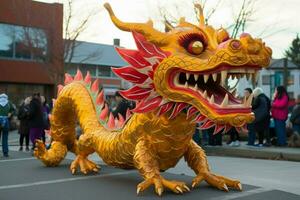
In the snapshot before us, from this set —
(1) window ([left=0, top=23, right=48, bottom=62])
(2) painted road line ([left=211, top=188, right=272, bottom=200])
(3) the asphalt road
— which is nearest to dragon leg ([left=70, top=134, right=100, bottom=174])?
(3) the asphalt road

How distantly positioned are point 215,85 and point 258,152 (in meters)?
5.68

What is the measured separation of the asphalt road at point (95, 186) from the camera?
6.71 m

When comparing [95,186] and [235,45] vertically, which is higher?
[235,45]

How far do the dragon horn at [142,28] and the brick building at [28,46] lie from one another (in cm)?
2266

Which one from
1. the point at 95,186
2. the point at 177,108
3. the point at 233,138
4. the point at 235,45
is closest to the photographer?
the point at 235,45

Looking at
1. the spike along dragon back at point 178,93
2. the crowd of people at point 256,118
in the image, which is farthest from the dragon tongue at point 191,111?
the crowd of people at point 256,118

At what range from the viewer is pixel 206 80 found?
20.3ft

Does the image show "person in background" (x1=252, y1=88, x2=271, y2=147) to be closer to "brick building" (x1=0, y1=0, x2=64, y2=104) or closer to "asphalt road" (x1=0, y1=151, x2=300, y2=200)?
"asphalt road" (x1=0, y1=151, x2=300, y2=200)

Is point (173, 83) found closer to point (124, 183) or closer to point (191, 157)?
point (191, 157)

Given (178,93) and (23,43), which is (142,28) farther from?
(23,43)

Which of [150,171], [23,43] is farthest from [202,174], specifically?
[23,43]

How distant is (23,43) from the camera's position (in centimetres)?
3133

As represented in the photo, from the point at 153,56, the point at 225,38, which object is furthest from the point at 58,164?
the point at 225,38

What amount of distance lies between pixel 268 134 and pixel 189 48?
754 cm
